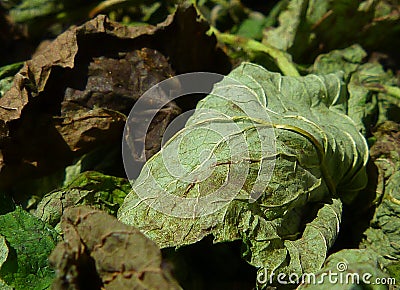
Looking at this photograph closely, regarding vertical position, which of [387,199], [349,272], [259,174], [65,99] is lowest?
[387,199]

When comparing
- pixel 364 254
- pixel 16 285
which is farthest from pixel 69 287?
pixel 364 254

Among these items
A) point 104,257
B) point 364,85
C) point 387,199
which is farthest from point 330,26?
point 104,257

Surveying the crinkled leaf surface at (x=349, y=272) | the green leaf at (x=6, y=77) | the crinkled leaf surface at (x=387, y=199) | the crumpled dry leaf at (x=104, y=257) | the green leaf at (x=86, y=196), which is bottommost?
the crinkled leaf surface at (x=387, y=199)

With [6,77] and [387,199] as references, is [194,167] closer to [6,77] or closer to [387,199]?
[387,199]

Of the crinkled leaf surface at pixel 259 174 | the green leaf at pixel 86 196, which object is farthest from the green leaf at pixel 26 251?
the crinkled leaf surface at pixel 259 174

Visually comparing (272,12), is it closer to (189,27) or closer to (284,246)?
(189,27)

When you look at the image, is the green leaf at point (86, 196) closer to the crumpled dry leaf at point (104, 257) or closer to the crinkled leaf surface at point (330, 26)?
the crumpled dry leaf at point (104, 257)

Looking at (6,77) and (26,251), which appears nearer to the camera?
(26,251)
